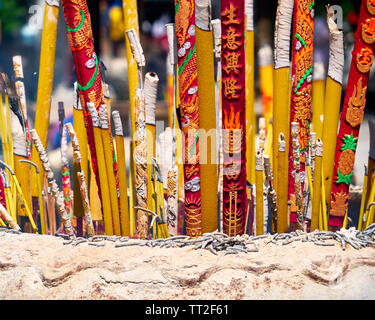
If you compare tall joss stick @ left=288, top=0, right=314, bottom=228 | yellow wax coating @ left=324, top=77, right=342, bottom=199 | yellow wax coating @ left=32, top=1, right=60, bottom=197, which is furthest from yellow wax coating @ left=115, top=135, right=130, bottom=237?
yellow wax coating @ left=324, top=77, right=342, bottom=199

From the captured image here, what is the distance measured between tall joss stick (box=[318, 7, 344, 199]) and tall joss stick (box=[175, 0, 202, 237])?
433mm

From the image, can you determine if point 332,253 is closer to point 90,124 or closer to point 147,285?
point 147,285

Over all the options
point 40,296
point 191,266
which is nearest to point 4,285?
point 40,296

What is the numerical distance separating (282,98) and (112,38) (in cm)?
138

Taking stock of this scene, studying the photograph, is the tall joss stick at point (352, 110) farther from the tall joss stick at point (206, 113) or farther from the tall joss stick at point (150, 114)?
the tall joss stick at point (150, 114)

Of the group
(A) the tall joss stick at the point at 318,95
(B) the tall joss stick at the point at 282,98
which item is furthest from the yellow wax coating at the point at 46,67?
(A) the tall joss stick at the point at 318,95

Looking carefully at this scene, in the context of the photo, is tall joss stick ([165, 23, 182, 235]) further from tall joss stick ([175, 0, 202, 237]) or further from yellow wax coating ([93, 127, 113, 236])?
yellow wax coating ([93, 127, 113, 236])

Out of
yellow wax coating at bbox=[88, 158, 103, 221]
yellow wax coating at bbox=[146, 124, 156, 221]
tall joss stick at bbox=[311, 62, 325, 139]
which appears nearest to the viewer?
yellow wax coating at bbox=[146, 124, 156, 221]

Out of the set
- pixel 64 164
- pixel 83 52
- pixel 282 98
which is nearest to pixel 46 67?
pixel 83 52

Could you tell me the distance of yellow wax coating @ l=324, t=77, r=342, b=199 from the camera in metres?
1.45

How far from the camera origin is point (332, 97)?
1.46 meters

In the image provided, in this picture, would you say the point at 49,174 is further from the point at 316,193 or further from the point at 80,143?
the point at 316,193

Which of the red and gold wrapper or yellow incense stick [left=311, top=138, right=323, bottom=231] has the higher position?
the red and gold wrapper

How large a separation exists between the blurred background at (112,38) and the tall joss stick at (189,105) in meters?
0.50
